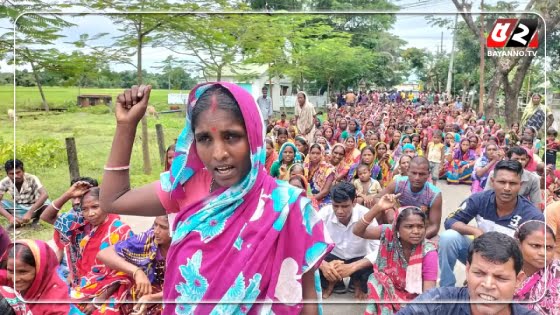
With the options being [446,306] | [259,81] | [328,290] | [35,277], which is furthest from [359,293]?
[35,277]

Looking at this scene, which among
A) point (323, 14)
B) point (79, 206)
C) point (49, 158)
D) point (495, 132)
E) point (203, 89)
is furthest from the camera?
point (495, 132)

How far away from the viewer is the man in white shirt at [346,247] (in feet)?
9.59

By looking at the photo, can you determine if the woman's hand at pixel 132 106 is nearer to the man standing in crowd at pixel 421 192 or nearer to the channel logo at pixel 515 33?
the channel logo at pixel 515 33

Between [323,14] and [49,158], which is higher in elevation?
[323,14]

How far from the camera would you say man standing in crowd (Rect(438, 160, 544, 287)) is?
97.3 inches

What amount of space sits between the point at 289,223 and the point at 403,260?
1.57 meters

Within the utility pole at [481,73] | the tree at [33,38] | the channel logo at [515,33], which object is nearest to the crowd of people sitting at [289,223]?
the utility pole at [481,73]

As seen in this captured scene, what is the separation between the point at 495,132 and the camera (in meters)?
3.08

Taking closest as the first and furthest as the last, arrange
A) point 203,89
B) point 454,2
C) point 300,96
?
point 203,89, point 454,2, point 300,96

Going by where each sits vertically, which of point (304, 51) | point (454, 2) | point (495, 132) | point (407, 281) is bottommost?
point (407, 281)

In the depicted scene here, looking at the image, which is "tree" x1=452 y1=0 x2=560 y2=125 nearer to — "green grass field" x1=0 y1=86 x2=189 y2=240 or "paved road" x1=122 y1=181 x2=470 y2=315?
"paved road" x1=122 y1=181 x2=470 y2=315

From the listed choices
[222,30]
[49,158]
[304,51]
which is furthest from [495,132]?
[49,158]

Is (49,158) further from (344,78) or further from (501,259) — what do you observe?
(501,259)

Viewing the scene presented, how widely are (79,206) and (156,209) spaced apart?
151 centimetres
